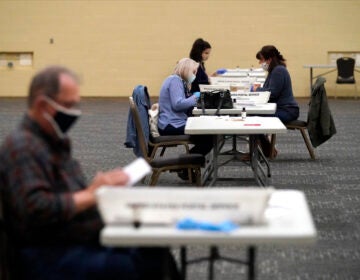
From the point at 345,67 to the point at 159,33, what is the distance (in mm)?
3675

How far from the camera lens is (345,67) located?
544 inches

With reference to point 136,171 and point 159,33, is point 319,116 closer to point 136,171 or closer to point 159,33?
point 136,171

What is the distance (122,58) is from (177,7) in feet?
4.85

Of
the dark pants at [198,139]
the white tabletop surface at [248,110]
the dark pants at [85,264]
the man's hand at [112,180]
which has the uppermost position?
the man's hand at [112,180]

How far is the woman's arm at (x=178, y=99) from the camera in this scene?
21.4 feet

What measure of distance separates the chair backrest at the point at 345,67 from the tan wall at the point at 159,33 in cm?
102

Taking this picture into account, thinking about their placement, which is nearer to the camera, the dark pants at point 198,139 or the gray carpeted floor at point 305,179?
the gray carpeted floor at point 305,179

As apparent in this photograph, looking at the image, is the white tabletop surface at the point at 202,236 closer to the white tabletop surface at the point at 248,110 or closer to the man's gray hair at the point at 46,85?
the man's gray hair at the point at 46,85

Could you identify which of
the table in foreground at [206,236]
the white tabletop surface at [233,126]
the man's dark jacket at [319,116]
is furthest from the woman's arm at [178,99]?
the table in foreground at [206,236]

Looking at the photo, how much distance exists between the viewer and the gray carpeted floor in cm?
404

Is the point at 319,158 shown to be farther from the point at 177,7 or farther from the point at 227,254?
the point at 177,7

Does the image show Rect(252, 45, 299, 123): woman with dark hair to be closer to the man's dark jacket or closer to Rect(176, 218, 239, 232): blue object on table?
the man's dark jacket

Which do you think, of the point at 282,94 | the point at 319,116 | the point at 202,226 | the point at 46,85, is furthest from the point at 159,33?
the point at 202,226

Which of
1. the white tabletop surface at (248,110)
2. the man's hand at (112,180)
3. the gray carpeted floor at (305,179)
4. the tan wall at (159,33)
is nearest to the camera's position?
the man's hand at (112,180)
